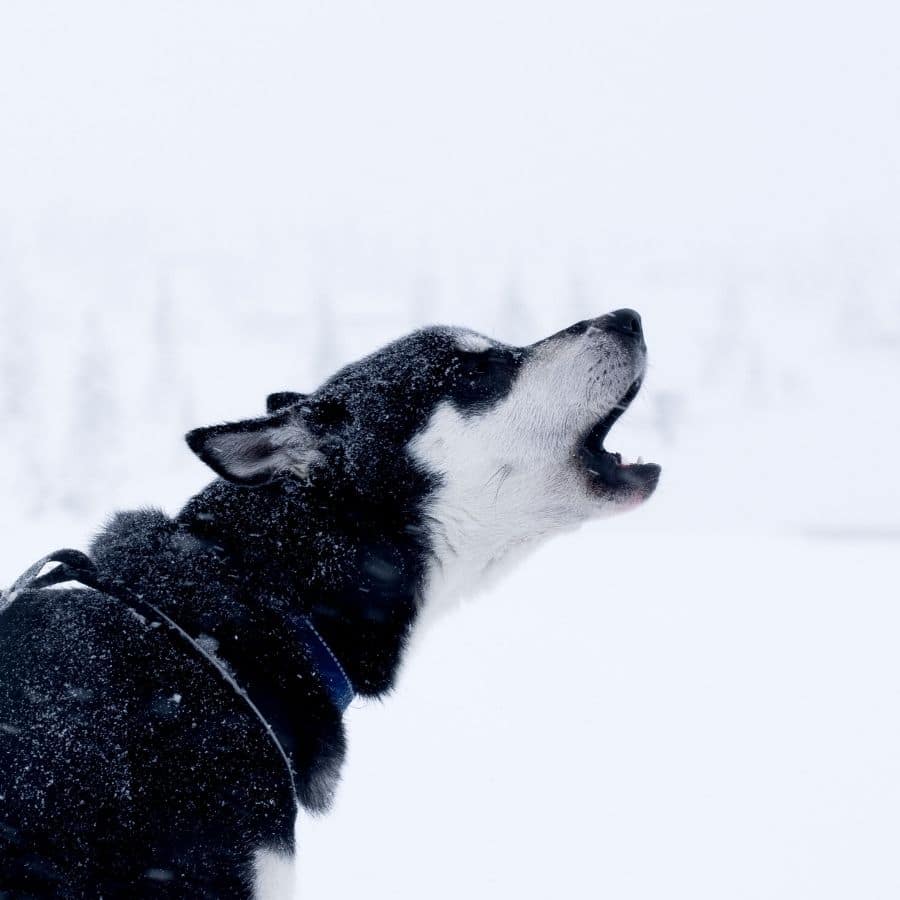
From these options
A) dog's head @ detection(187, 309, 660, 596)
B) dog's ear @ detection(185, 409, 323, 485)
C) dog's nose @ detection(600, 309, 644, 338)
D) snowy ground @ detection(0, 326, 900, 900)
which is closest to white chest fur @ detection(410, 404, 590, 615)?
dog's head @ detection(187, 309, 660, 596)

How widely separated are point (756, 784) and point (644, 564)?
23.8 ft

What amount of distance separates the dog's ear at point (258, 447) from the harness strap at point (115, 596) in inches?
14.5

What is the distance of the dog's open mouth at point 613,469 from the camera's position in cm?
272

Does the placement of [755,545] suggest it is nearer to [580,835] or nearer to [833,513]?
[580,835]

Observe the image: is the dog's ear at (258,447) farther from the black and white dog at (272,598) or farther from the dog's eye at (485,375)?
the dog's eye at (485,375)

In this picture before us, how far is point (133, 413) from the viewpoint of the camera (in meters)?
41.3

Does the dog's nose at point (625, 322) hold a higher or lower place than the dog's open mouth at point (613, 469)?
higher

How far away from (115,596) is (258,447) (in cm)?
51

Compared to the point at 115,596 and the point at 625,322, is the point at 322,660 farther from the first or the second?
the point at 625,322

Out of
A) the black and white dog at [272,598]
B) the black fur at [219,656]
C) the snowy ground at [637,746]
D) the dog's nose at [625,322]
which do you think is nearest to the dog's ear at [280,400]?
the black and white dog at [272,598]

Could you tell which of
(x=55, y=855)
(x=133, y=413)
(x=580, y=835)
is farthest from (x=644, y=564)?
(x=133, y=413)

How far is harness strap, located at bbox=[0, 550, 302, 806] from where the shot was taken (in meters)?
1.98

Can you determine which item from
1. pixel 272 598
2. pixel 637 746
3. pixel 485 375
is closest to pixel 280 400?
pixel 485 375

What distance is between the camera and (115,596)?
80.2 inches
